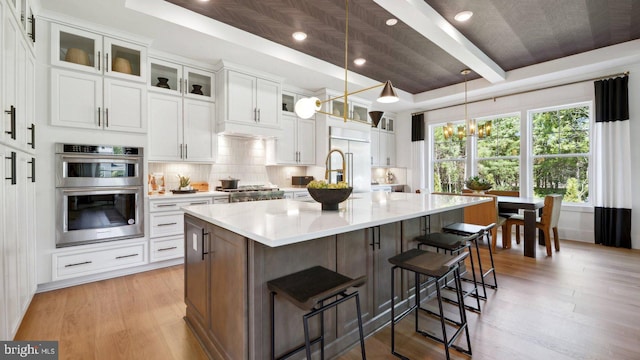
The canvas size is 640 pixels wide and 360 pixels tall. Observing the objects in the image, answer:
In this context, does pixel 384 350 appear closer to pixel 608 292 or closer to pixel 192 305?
pixel 192 305

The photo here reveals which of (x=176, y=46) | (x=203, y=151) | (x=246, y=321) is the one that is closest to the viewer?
(x=246, y=321)

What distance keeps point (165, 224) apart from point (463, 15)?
4245mm

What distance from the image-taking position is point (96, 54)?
307 cm

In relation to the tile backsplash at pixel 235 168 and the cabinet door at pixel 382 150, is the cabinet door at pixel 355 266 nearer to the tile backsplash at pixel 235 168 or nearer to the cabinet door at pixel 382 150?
the tile backsplash at pixel 235 168

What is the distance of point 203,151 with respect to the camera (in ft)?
13.4

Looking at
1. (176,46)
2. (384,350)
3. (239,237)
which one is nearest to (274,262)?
(239,237)

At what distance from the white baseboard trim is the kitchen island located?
1.54 metres

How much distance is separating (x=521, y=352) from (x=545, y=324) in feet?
1.74

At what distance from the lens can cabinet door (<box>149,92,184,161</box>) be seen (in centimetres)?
364

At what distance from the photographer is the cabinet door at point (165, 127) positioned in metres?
3.64

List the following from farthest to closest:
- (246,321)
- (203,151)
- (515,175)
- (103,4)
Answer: (515,175)
(203,151)
(103,4)
(246,321)

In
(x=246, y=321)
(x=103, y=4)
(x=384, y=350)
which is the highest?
(x=103, y=4)

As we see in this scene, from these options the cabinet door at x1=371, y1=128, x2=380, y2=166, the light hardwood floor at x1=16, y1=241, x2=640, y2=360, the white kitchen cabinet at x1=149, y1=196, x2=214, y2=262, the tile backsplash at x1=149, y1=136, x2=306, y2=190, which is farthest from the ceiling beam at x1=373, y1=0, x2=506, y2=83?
the white kitchen cabinet at x1=149, y1=196, x2=214, y2=262

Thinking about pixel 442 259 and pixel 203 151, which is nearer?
pixel 442 259
